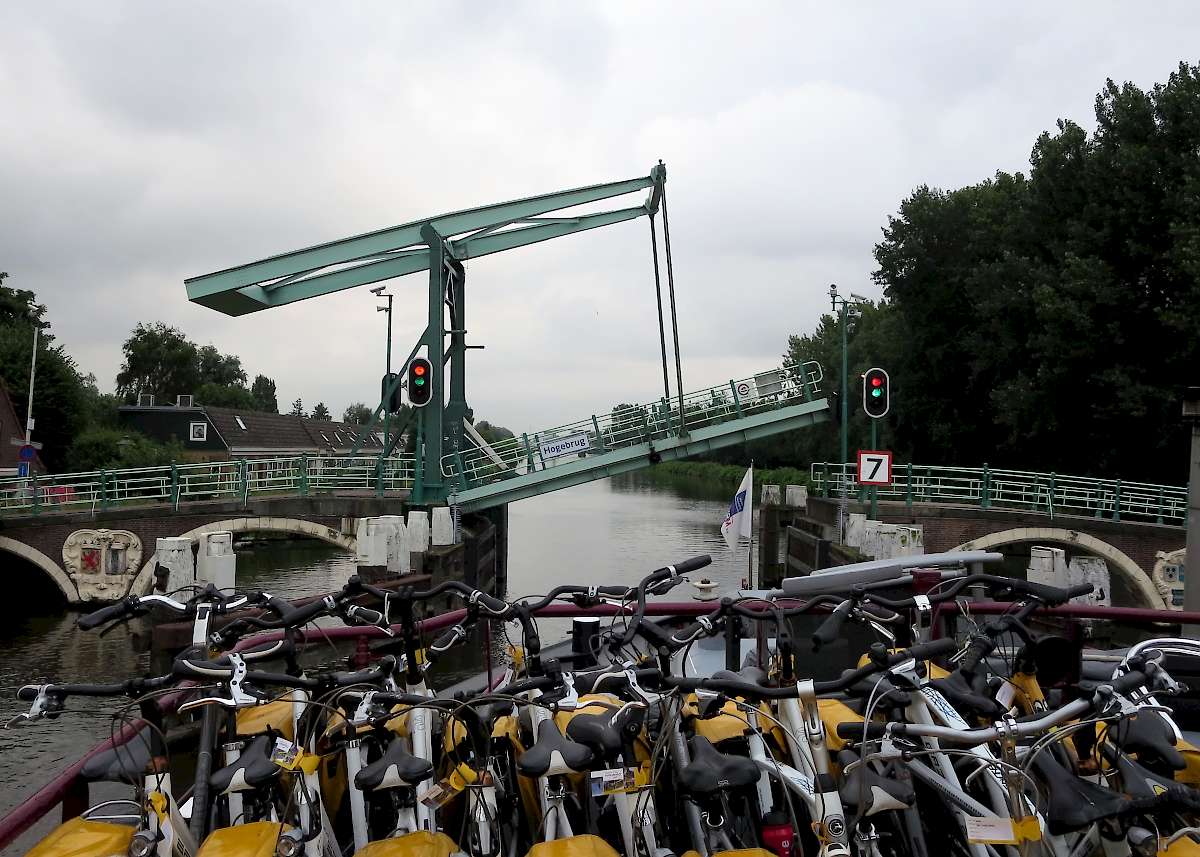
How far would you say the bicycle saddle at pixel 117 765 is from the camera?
2.72 meters

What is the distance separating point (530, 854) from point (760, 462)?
56673 mm

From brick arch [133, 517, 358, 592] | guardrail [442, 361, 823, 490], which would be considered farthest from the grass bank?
brick arch [133, 517, 358, 592]

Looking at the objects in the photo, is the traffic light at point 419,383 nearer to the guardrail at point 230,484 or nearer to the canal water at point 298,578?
the canal water at point 298,578

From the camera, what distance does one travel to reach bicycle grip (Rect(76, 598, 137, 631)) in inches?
123

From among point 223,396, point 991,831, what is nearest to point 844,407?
point 991,831

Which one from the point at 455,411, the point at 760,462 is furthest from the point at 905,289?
the point at 760,462

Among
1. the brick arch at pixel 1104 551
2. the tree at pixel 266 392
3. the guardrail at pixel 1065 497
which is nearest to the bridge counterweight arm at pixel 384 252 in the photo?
the guardrail at pixel 1065 497

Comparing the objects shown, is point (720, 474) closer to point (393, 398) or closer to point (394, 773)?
point (393, 398)

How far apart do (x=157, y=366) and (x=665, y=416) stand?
6136 centimetres

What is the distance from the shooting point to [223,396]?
2753 inches

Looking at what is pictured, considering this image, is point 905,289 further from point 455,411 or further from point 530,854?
point 530,854

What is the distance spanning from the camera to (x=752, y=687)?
2.61 m

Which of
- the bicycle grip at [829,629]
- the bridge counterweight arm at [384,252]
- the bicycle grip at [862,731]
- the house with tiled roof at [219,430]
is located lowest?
the bicycle grip at [862,731]

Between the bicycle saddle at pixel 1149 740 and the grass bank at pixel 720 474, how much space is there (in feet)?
116
